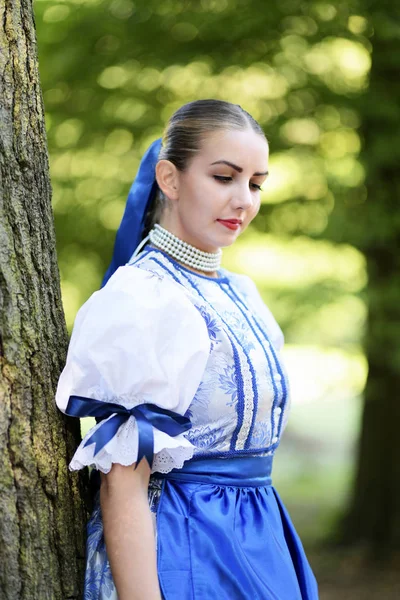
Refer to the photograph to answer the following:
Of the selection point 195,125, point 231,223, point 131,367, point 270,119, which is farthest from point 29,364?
point 270,119

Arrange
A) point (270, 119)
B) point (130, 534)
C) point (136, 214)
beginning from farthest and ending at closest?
point (270, 119) < point (136, 214) < point (130, 534)

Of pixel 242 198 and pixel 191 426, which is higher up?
pixel 242 198

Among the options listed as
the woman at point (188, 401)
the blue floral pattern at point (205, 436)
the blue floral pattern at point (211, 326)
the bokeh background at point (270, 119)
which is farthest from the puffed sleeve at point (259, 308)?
the bokeh background at point (270, 119)

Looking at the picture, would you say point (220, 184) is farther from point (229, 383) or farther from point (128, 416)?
point (128, 416)

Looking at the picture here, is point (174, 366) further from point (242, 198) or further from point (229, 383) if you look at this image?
point (242, 198)

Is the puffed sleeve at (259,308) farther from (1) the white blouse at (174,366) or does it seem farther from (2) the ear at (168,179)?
(2) the ear at (168,179)

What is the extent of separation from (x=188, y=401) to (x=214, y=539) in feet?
1.02

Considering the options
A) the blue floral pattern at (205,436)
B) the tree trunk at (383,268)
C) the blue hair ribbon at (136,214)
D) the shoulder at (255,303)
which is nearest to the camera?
the blue floral pattern at (205,436)

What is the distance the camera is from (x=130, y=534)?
5.01 feet

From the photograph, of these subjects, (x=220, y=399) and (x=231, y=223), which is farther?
(x=231, y=223)

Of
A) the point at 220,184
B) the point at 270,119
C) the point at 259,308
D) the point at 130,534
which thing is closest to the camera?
the point at 130,534

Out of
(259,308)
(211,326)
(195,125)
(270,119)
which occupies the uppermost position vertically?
(270,119)

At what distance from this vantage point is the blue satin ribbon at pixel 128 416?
5.01ft

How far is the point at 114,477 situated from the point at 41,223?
591 millimetres
